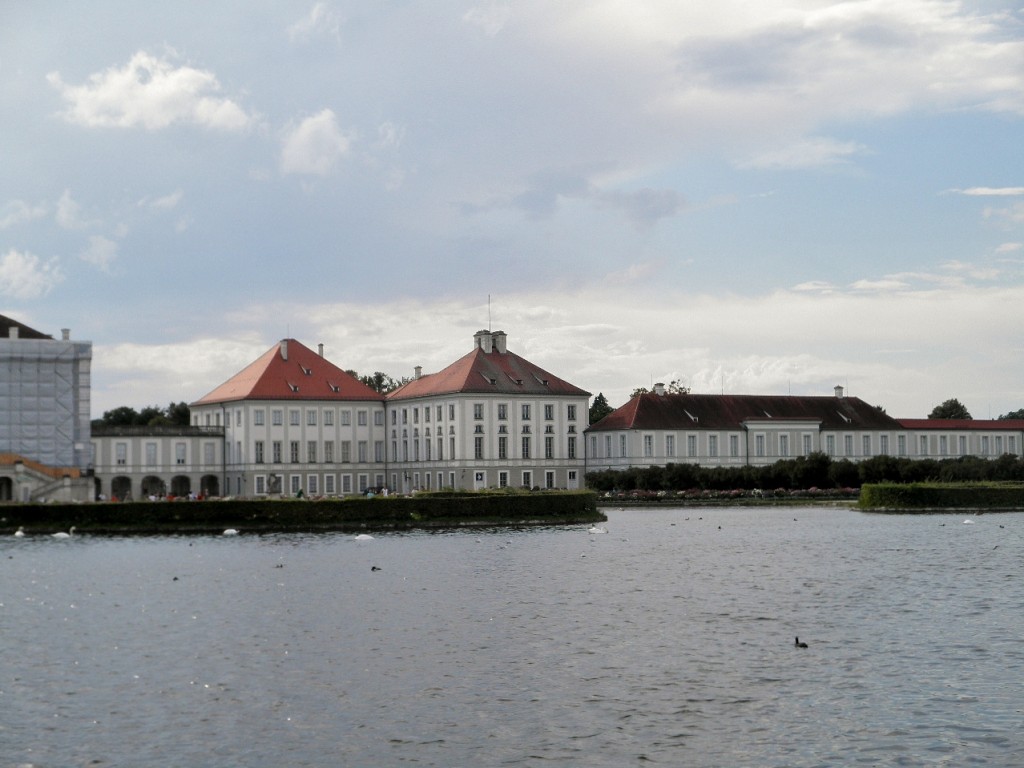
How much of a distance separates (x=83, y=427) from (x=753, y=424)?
184 feet

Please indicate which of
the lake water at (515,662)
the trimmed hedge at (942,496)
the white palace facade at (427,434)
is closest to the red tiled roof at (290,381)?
the white palace facade at (427,434)

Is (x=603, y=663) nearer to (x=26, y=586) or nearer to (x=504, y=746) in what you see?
(x=504, y=746)

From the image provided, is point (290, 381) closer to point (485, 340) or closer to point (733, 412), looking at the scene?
point (485, 340)

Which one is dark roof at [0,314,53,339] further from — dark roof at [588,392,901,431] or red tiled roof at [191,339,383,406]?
dark roof at [588,392,901,431]

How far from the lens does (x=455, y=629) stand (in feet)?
92.2

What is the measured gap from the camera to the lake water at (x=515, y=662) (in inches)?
696

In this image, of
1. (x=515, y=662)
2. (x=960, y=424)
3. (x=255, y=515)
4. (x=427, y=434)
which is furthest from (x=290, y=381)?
(x=515, y=662)

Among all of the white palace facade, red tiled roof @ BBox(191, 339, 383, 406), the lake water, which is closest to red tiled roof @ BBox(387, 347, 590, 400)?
the white palace facade

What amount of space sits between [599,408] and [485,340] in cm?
4209

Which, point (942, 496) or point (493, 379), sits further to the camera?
point (493, 379)

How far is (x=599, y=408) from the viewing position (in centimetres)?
15338

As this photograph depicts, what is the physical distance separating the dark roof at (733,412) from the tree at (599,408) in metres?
30.2

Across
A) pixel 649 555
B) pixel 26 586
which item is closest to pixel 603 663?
pixel 26 586

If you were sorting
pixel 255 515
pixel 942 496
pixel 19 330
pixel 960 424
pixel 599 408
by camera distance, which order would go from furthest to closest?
1. pixel 599 408
2. pixel 960 424
3. pixel 19 330
4. pixel 942 496
5. pixel 255 515
